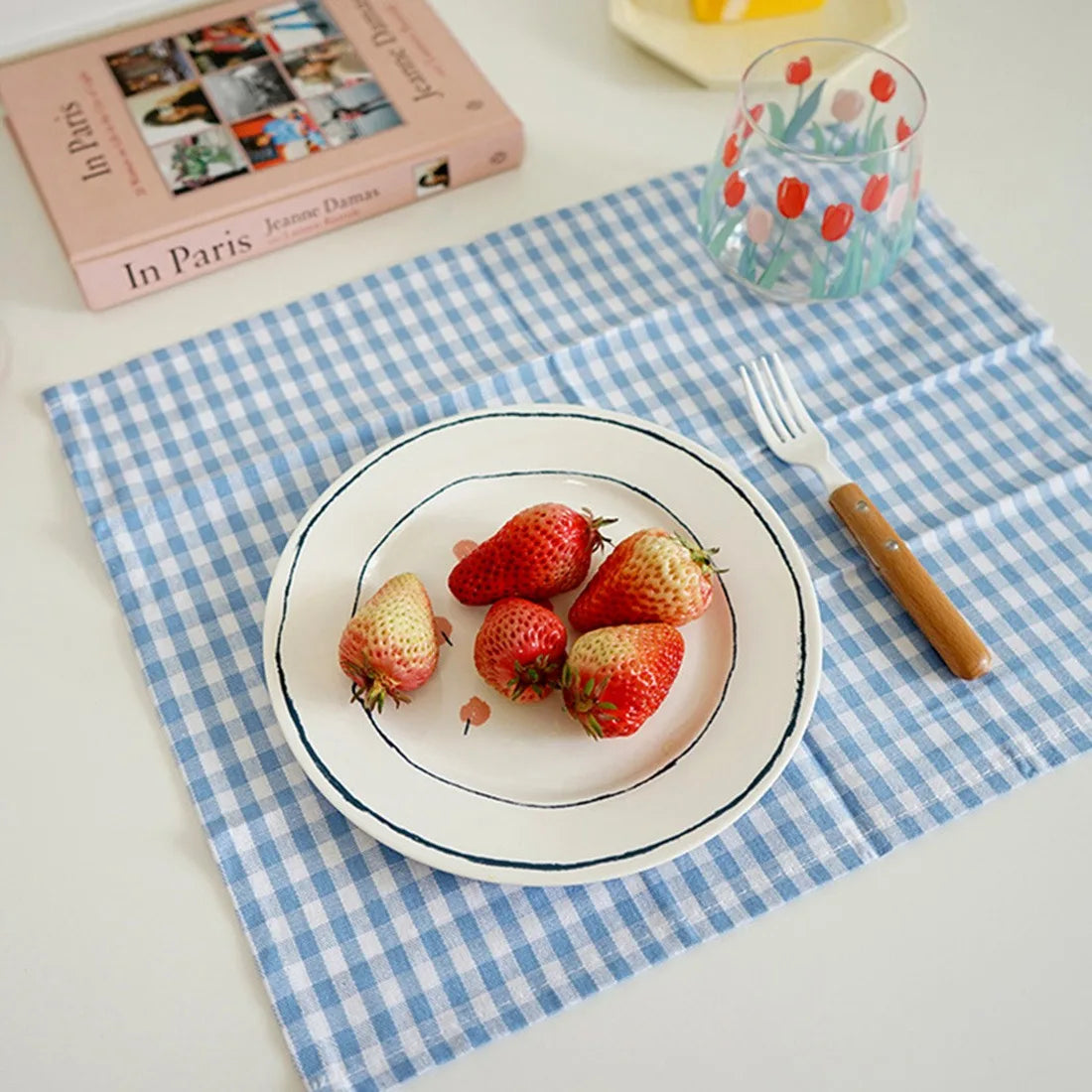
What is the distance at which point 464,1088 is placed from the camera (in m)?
0.76

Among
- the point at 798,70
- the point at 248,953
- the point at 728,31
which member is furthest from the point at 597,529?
the point at 728,31

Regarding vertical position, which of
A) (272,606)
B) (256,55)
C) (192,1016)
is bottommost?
(192,1016)

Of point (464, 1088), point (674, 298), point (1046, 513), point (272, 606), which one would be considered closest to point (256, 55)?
point (674, 298)

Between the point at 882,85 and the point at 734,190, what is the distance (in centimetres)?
18

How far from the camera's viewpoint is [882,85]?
1.17 m

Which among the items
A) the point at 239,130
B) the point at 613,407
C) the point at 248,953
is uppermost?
the point at 239,130

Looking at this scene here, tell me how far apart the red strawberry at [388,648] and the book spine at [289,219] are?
45 centimetres

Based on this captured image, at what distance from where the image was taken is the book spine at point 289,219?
111cm

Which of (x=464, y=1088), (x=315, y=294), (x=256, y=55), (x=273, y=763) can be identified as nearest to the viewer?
(x=464, y=1088)

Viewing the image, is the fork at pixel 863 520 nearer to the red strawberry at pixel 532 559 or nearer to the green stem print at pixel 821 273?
the green stem print at pixel 821 273

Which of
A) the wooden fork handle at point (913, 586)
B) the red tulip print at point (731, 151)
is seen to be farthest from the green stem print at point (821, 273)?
the wooden fork handle at point (913, 586)

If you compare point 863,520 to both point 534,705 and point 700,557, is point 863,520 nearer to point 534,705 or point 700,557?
point 700,557

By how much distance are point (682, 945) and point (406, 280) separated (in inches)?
25.6

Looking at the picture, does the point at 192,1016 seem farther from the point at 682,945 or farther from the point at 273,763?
the point at 682,945
